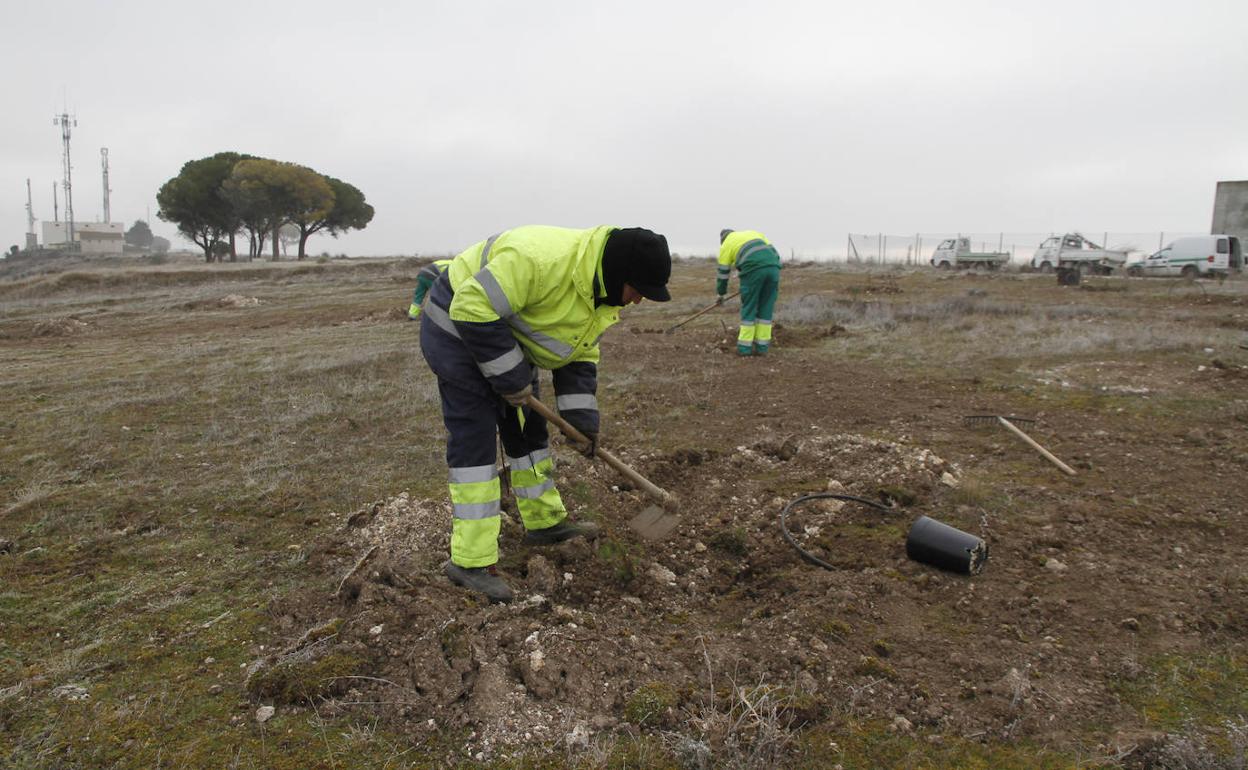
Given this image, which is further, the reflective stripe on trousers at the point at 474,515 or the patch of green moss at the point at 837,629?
the reflective stripe on trousers at the point at 474,515

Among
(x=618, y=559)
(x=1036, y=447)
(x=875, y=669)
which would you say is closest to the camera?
(x=875, y=669)

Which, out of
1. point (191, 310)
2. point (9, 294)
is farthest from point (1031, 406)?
point (9, 294)

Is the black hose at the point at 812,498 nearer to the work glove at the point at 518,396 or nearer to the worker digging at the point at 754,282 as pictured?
the work glove at the point at 518,396

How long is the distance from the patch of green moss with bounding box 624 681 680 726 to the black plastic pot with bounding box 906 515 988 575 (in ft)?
4.88

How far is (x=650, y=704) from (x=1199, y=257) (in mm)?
27139

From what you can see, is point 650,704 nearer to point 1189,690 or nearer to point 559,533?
point 559,533

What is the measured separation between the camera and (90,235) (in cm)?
6700

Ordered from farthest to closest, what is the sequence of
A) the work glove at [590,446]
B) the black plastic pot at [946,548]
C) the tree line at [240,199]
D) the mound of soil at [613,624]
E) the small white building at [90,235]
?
the small white building at [90,235] → the tree line at [240,199] → the work glove at [590,446] → the black plastic pot at [946,548] → the mound of soil at [613,624]

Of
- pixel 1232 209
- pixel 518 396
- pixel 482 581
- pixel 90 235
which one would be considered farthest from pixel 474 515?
pixel 90 235

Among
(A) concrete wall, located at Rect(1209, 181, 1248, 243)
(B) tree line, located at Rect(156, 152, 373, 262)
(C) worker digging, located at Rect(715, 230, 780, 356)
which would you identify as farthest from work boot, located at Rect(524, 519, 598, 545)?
(B) tree line, located at Rect(156, 152, 373, 262)

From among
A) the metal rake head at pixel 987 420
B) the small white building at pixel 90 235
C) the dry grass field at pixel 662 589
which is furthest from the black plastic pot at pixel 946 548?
the small white building at pixel 90 235

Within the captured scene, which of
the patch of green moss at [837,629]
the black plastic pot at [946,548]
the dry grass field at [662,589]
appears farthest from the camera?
the black plastic pot at [946,548]

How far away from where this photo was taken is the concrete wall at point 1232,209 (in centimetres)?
2969

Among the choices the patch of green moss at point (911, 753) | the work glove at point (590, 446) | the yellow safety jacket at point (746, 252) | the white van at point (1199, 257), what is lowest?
the patch of green moss at point (911, 753)
